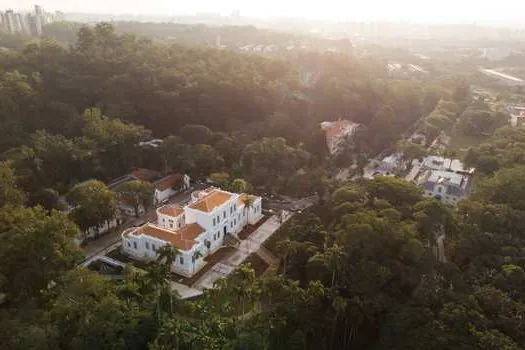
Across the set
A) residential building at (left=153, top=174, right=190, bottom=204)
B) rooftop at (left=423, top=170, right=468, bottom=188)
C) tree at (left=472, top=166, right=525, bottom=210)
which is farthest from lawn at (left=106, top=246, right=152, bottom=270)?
rooftop at (left=423, top=170, right=468, bottom=188)

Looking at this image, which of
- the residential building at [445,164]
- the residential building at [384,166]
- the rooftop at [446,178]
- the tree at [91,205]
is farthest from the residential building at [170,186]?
the residential building at [445,164]

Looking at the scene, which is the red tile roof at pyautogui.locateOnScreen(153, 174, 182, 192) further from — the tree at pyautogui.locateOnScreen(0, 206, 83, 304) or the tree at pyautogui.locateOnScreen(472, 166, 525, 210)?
the tree at pyautogui.locateOnScreen(472, 166, 525, 210)

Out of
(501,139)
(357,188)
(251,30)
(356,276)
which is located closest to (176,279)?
(356,276)

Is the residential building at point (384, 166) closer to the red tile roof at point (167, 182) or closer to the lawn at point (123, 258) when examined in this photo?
the red tile roof at point (167, 182)

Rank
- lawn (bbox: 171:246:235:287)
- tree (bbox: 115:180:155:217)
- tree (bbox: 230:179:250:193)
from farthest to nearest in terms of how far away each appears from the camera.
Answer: tree (bbox: 230:179:250:193) < tree (bbox: 115:180:155:217) < lawn (bbox: 171:246:235:287)

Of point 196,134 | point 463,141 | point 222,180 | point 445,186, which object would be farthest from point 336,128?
point 463,141

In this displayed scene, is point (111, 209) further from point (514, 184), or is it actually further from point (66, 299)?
point (514, 184)
